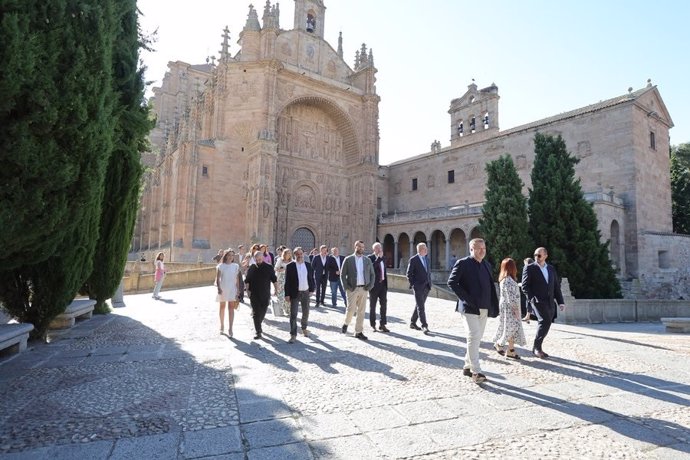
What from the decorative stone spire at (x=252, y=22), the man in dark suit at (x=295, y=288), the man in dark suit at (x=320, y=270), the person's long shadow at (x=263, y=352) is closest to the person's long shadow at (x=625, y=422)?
the person's long shadow at (x=263, y=352)

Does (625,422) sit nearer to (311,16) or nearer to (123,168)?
(123,168)

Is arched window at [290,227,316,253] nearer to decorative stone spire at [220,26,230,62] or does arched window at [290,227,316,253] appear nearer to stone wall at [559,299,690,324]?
decorative stone spire at [220,26,230,62]

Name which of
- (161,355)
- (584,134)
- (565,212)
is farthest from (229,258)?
(584,134)

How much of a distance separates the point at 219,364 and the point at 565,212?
614 inches

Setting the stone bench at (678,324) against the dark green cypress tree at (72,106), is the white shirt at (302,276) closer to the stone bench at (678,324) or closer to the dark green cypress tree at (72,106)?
the dark green cypress tree at (72,106)

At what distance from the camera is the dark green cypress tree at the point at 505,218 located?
1675cm

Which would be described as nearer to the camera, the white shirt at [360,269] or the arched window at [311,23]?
the white shirt at [360,269]

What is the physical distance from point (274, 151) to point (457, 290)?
23.6 m

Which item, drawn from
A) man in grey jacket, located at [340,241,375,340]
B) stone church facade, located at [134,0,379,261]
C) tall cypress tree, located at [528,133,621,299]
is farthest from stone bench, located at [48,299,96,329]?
stone church facade, located at [134,0,379,261]

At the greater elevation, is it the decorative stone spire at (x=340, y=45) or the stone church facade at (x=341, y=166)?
the decorative stone spire at (x=340, y=45)

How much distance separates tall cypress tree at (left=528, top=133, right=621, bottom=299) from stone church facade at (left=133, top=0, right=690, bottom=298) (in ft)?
19.0

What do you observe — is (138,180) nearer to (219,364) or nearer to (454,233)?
(219,364)

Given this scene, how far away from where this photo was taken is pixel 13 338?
17.7ft

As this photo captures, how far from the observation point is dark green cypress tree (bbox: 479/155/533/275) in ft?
55.0
